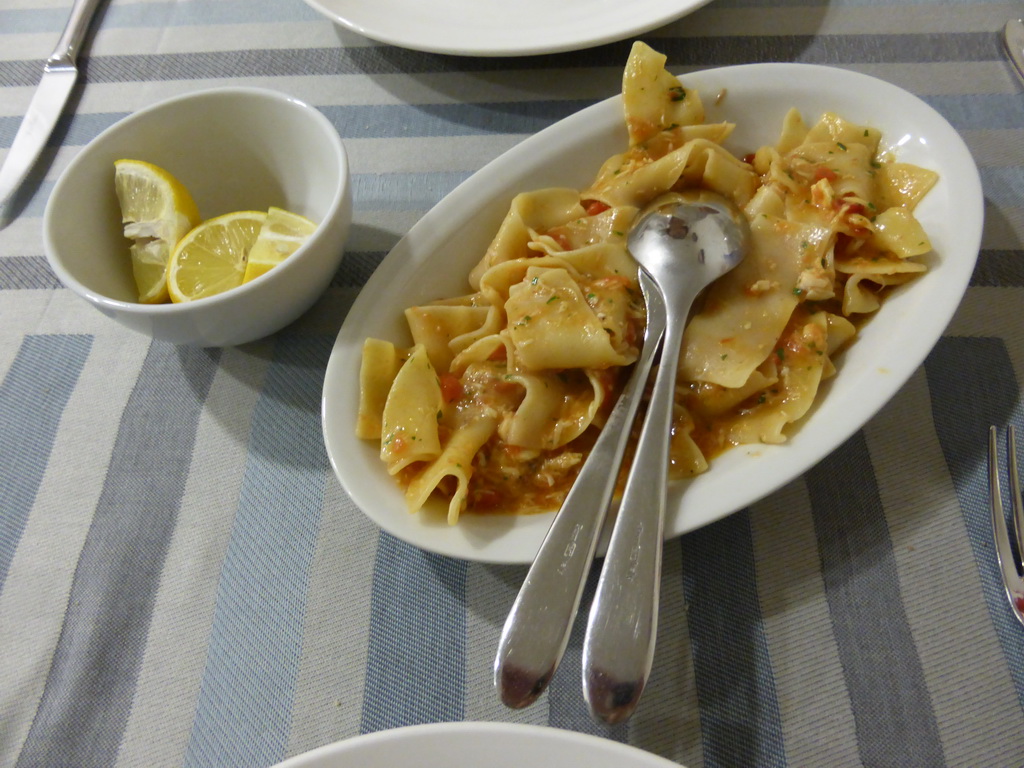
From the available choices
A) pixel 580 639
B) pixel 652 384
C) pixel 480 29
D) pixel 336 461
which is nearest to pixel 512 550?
pixel 580 639

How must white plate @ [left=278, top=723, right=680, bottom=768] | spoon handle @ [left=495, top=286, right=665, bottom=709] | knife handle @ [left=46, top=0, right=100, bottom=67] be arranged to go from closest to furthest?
white plate @ [left=278, top=723, right=680, bottom=768]
spoon handle @ [left=495, top=286, right=665, bottom=709]
knife handle @ [left=46, top=0, right=100, bottom=67]

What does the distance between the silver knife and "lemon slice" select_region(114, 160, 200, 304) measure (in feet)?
2.59

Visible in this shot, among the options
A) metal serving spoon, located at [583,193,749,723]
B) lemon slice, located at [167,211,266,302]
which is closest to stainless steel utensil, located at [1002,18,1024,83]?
metal serving spoon, located at [583,193,749,723]

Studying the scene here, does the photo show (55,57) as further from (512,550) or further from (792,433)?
(792,433)

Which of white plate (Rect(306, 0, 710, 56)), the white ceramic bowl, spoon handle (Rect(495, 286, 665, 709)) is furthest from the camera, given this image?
white plate (Rect(306, 0, 710, 56))

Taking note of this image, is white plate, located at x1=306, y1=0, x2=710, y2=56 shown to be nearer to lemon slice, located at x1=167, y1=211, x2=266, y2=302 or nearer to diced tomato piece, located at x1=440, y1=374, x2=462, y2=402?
lemon slice, located at x1=167, y1=211, x2=266, y2=302

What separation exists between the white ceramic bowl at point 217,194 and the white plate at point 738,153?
0.65 feet

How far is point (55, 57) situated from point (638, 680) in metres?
2.90

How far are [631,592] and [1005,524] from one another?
32.1 inches

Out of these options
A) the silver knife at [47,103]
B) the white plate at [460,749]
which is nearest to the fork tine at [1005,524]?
the white plate at [460,749]

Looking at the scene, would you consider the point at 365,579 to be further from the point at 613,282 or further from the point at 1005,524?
the point at 1005,524

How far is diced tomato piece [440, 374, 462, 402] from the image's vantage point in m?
1.51

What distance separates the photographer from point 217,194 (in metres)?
1.95

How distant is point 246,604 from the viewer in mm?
1409
